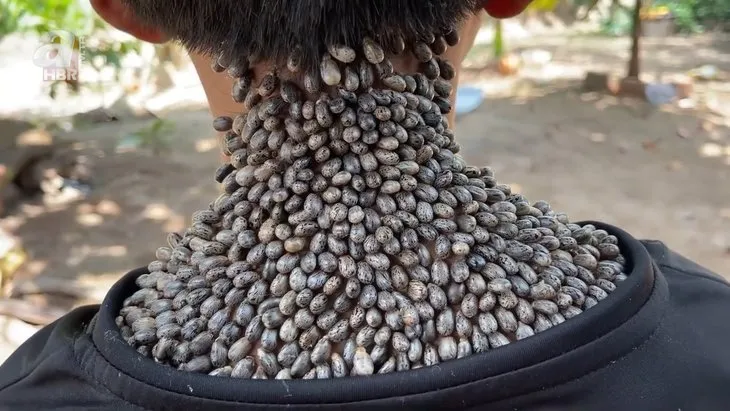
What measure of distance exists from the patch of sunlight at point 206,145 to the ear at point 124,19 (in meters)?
4.31

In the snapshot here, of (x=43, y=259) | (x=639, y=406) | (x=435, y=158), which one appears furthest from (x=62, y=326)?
→ (x=43, y=259)

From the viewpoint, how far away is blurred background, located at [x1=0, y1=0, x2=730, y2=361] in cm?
283

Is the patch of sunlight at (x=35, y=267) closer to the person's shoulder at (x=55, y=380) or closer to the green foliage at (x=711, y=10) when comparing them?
the person's shoulder at (x=55, y=380)

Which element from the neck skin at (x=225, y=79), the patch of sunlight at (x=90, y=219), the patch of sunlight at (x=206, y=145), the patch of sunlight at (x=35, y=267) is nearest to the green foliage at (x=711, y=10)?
the patch of sunlight at (x=206, y=145)

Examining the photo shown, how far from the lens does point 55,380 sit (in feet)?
2.23

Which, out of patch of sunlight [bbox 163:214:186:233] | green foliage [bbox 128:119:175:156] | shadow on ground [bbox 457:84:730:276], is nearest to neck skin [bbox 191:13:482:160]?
shadow on ground [bbox 457:84:730:276]

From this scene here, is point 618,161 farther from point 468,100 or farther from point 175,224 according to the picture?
point 175,224

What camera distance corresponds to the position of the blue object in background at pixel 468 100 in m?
5.85

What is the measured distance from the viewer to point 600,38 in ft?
33.9

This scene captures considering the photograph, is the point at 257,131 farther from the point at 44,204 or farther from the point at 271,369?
the point at 44,204

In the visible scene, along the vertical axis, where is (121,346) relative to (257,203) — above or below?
below

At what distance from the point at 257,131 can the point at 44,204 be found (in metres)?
3.93

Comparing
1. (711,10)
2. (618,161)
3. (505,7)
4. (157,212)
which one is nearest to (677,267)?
(505,7)

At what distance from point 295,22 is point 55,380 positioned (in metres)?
0.44
